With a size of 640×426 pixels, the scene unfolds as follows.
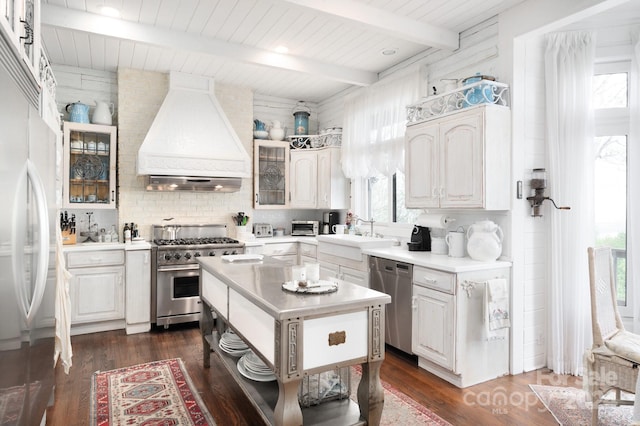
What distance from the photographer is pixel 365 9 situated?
11.4ft

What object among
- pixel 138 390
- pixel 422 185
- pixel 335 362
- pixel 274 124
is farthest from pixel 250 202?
pixel 335 362

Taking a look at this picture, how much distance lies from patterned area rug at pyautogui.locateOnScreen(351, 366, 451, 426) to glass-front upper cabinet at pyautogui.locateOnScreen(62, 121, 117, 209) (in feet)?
12.4

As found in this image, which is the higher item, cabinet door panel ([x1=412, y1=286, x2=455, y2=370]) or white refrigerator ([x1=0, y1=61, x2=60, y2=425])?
white refrigerator ([x1=0, y1=61, x2=60, y2=425])

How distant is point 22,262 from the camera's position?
1499mm

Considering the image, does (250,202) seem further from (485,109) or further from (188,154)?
(485,109)

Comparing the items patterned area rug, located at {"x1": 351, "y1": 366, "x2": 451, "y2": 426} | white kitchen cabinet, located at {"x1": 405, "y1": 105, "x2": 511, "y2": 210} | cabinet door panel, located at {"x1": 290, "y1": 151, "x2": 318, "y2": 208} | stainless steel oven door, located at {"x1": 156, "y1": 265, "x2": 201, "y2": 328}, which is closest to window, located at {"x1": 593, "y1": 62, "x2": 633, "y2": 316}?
white kitchen cabinet, located at {"x1": 405, "y1": 105, "x2": 511, "y2": 210}

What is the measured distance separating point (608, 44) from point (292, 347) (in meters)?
3.70

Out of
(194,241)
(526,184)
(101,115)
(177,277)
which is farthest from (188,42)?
(526,184)

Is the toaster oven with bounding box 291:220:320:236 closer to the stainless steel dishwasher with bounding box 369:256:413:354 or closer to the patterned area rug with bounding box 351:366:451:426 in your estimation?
the stainless steel dishwasher with bounding box 369:256:413:354

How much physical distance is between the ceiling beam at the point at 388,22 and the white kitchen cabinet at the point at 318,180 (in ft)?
7.48

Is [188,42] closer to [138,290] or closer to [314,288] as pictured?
[138,290]

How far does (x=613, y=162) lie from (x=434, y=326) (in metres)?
2.18

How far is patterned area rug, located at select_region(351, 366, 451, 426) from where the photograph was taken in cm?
266

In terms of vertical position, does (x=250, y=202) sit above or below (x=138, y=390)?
above
